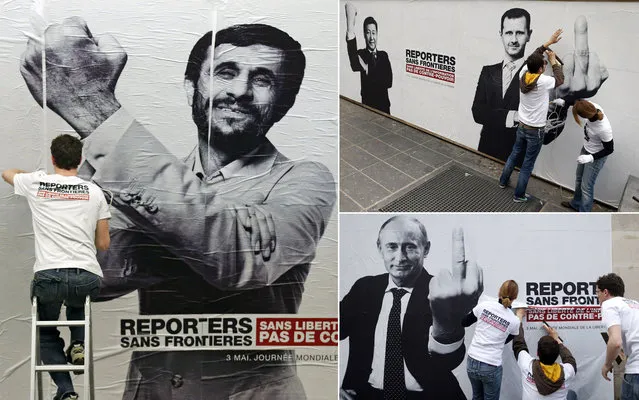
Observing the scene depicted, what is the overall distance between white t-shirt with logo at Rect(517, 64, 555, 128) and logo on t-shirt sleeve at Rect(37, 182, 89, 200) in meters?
3.45

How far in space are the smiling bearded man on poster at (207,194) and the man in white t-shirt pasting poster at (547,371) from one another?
4.68 feet

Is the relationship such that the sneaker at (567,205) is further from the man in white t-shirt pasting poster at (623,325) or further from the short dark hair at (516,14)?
the short dark hair at (516,14)

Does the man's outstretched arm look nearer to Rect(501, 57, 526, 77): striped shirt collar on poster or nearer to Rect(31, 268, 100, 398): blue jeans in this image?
Rect(31, 268, 100, 398): blue jeans

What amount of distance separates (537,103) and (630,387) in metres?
2.24

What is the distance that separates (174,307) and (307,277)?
0.83 meters

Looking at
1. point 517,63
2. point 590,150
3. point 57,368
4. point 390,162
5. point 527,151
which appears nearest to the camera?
point 57,368

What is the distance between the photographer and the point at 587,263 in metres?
3.26

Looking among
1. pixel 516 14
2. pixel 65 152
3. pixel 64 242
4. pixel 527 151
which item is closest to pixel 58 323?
pixel 64 242

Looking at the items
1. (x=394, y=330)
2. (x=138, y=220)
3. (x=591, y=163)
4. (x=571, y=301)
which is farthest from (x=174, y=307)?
(x=591, y=163)

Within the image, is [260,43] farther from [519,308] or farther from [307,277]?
[519,308]

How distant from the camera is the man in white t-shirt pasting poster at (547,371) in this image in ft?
9.17

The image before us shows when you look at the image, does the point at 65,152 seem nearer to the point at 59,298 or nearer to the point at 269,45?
the point at 59,298

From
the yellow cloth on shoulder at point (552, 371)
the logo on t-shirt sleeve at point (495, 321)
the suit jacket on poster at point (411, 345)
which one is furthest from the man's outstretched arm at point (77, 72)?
the yellow cloth on shoulder at point (552, 371)

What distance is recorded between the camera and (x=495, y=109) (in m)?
4.80
